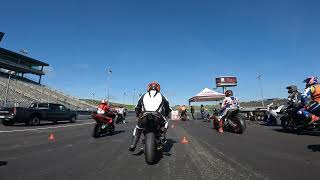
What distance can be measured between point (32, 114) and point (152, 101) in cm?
1906

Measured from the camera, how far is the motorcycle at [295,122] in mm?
11656

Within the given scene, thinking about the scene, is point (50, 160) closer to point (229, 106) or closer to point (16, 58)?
point (229, 106)

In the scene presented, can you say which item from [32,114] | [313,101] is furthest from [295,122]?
[32,114]

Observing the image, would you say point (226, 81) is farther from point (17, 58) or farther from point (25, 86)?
point (17, 58)

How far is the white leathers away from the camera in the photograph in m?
6.93

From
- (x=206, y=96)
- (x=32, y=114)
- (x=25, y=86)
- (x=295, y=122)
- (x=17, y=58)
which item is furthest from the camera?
(x=17, y=58)

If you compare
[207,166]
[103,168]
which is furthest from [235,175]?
[103,168]

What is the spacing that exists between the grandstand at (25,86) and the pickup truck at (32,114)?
55.1ft

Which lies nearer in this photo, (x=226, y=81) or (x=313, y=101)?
(x=313, y=101)

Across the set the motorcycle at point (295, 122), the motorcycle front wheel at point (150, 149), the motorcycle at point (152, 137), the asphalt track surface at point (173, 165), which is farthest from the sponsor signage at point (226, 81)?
the motorcycle front wheel at point (150, 149)

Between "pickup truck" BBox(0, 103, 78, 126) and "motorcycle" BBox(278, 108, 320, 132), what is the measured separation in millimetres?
17935

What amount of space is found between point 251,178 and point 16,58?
77125mm

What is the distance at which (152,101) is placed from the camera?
23.0 feet

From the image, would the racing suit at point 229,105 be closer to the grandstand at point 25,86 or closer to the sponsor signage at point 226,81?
the grandstand at point 25,86
